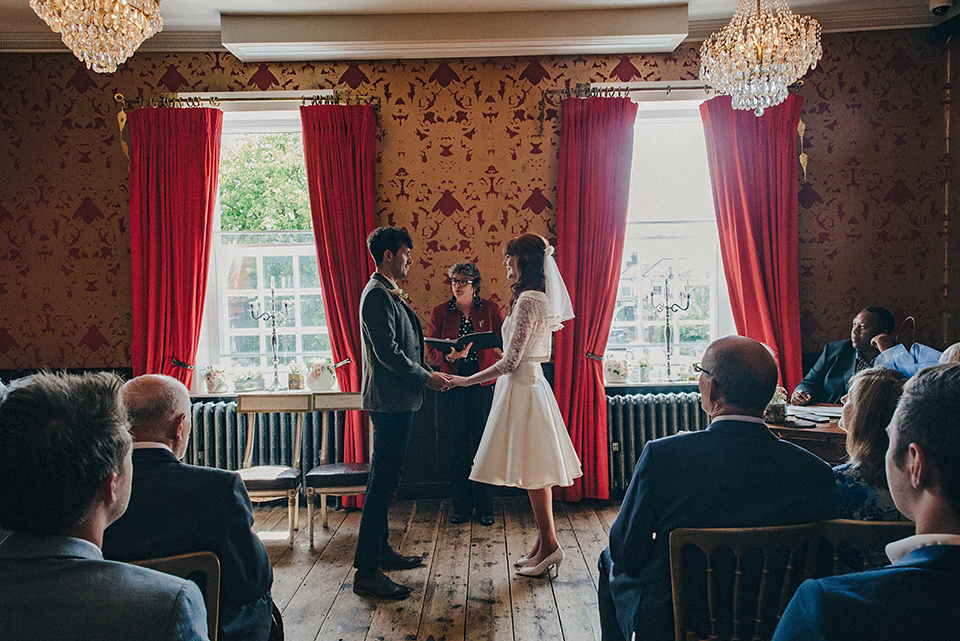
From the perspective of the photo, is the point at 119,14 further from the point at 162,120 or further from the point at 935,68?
the point at 935,68

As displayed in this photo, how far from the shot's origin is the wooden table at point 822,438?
3.00 m

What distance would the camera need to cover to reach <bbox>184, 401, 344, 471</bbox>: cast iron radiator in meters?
4.61

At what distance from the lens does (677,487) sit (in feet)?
5.36

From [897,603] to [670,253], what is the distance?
14.6ft

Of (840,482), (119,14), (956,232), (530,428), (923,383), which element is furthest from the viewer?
(956,232)

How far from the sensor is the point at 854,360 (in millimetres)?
4145

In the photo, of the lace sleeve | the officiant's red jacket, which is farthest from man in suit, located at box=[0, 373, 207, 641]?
the officiant's red jacket

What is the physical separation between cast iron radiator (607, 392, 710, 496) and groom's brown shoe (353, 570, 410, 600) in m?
2.14

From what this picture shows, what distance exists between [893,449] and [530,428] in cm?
233

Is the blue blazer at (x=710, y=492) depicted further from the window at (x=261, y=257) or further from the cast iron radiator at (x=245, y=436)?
the window at (x=261, y=257)

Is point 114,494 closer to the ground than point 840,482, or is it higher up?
higher up

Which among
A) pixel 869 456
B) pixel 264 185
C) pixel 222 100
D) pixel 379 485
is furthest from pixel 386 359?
pixel 222 100

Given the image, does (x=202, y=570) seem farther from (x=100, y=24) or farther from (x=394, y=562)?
(x=100, y=24)

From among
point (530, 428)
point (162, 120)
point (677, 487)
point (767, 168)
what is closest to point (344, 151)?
point (162, 120)
